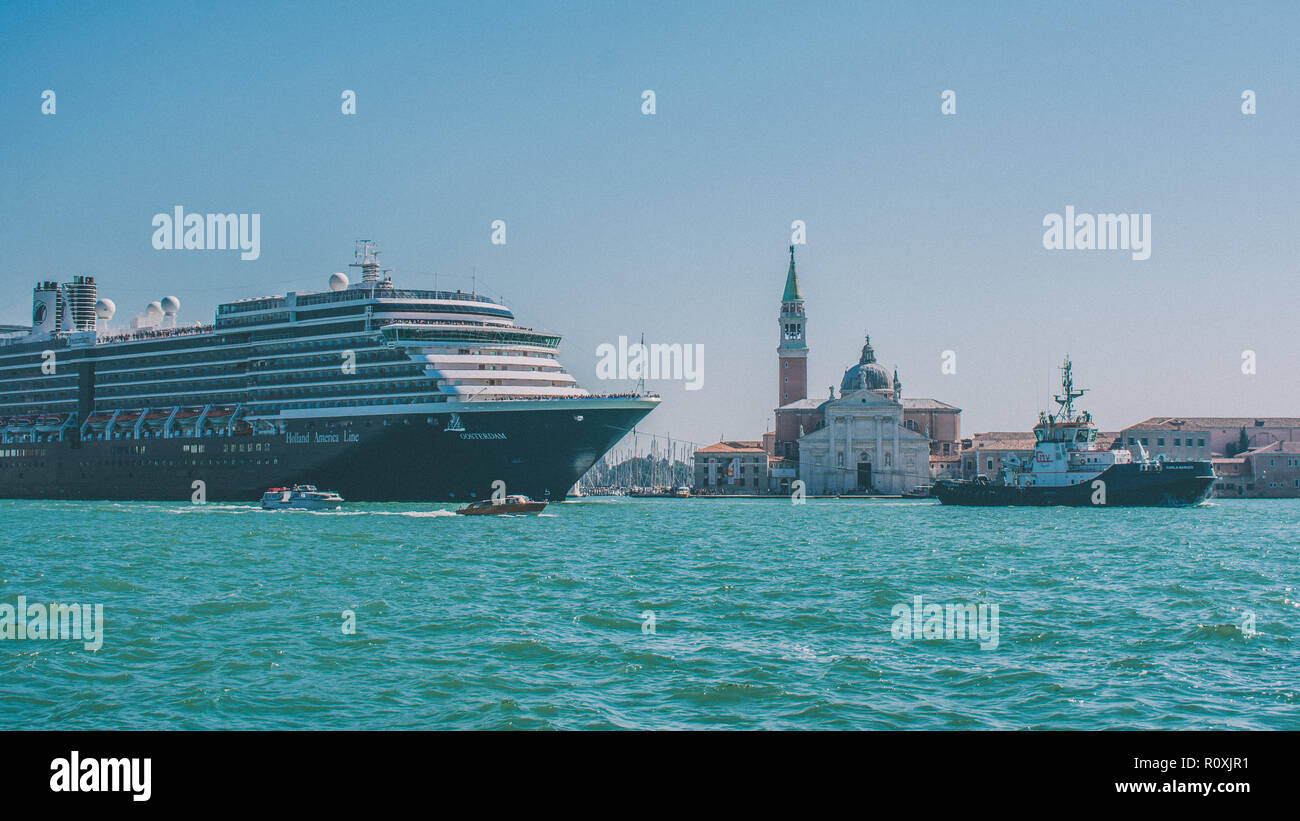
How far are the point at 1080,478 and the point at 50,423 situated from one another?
82388 millimetres

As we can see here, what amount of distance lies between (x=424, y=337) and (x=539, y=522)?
19364mm

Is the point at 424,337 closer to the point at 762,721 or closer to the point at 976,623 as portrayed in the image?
the point at 976,623

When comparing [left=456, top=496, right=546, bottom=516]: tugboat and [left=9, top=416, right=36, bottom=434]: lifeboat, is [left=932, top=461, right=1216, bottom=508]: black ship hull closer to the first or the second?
[left=456, top=496, right=546, bottom=516]: tugboat

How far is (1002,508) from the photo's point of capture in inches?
3408

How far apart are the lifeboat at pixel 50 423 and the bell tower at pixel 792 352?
9090 cm

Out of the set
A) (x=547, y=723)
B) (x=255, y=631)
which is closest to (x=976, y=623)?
(x=547, y=723)

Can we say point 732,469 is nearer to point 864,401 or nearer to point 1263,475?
point 864,401

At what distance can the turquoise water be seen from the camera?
13.0m

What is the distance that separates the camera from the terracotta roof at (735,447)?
140 metres

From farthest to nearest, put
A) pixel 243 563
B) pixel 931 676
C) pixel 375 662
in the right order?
1. pixel 243 563
2. pixel 375 662
3. pixel 931 676

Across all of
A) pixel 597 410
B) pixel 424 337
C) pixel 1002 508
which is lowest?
pixel 1002 508

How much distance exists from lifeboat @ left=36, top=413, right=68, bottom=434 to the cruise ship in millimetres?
159

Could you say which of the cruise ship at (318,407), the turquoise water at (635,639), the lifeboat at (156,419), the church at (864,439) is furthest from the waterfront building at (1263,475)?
the lifeboat at (156,419)

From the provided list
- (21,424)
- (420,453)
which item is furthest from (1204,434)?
(21,424)
